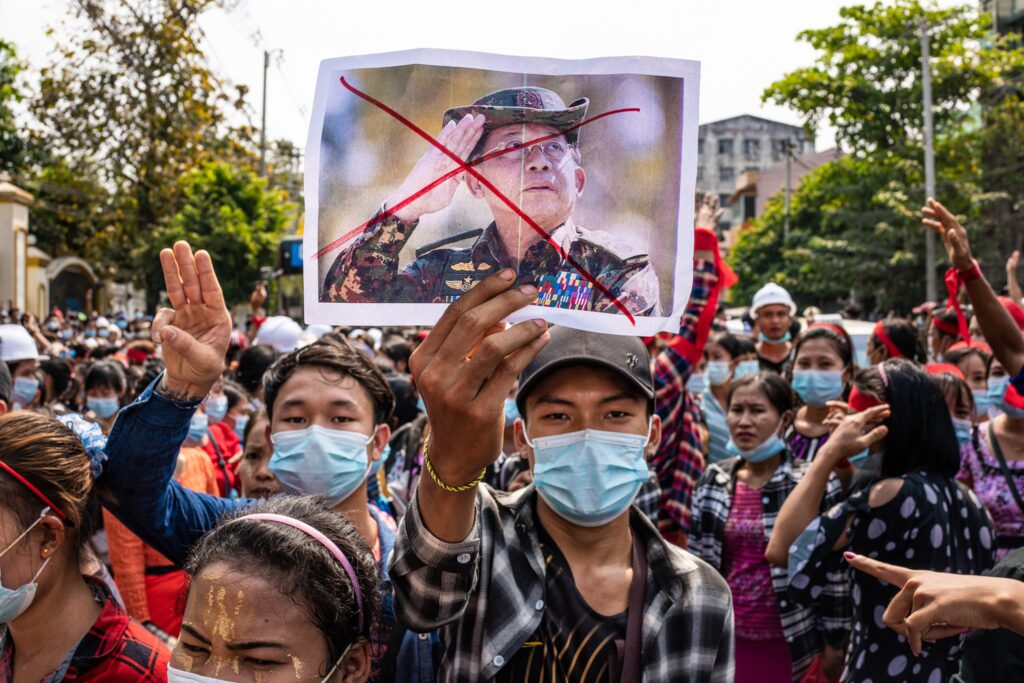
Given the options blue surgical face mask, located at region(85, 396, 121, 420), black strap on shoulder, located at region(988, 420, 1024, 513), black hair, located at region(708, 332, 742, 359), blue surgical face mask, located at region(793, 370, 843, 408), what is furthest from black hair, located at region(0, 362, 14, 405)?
black hair, located at region(708, 332, 742, 359)

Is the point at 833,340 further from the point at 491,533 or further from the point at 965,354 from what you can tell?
the point at 491,533

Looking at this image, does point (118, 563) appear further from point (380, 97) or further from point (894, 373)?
point (894, 373)

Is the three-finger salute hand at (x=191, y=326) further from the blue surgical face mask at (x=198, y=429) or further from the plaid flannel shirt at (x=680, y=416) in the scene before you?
the blue surgical face mask at (x=198, y=429)

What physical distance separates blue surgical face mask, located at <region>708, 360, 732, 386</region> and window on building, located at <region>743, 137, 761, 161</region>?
80.9 meters

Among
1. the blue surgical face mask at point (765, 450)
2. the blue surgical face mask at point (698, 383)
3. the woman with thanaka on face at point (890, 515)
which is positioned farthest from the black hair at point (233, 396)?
the blue surgical face mask at point (698, 383)

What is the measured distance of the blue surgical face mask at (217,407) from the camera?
570cm

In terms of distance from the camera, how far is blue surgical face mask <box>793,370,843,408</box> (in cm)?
509

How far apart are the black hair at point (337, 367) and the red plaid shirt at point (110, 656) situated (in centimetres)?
90

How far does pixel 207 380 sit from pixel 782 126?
88.7m

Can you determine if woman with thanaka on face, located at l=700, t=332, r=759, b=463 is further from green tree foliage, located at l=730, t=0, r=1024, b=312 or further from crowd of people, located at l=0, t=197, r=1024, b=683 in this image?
green tree foliage, located at l=730, t=0, r=1024, b=312

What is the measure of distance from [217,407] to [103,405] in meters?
1.10

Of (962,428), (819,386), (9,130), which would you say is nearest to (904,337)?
(962,428)

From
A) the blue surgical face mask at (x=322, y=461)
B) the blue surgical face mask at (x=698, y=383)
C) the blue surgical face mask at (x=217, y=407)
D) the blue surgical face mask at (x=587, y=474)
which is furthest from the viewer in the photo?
the blue surgical face mask at (x=698, y=383)

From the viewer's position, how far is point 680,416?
421cm
